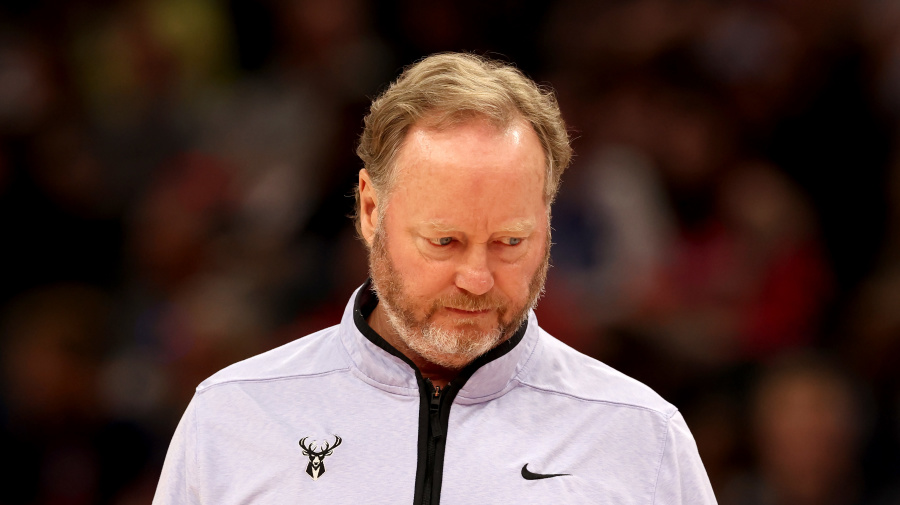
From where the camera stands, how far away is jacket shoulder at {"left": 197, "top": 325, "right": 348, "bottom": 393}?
2570mm

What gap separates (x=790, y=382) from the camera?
4.37 m

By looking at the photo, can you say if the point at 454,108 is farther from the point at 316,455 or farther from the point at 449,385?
the point at 316,455

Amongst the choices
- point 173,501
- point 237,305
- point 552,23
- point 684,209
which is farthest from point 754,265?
point 173,501

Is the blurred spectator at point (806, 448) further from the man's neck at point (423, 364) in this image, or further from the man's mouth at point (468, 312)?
the man's mouth at point (468, 312)

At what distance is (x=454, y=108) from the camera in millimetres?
2434

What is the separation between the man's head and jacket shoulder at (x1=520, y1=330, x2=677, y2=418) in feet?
0.48

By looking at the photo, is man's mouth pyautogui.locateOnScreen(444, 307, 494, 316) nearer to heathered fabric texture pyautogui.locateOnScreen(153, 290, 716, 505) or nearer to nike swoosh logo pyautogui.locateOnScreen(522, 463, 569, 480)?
heathered fabric texture pyautogui.locateOnScreen(153, 290, 716, 505)

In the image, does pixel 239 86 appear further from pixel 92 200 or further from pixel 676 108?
pixel 676 108

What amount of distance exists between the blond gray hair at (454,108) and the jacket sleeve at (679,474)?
0.62m

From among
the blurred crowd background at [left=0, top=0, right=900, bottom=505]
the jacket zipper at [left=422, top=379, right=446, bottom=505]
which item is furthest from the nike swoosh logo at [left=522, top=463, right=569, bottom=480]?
the blurred crowd background at [left=0, top=0, right=900, bottom=505]

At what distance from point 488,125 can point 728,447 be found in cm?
247

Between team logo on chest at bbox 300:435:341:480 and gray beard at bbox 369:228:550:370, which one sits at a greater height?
gray beard at bbox 369:228:550:370

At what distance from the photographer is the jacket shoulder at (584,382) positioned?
2529 mm

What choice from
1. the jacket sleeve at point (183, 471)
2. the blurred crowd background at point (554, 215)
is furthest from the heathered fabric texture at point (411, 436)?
the blurred crowd background at point (554, 215)
